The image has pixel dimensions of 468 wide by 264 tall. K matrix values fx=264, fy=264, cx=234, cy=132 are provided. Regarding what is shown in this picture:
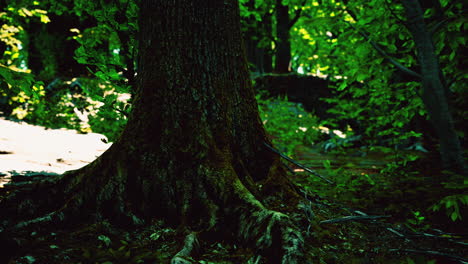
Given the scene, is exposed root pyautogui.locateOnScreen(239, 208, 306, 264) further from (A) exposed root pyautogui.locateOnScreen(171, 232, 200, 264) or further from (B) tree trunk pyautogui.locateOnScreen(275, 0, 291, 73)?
(B) tree trunk pyautogui.locateOnScreen(275, 0, 291, 73)

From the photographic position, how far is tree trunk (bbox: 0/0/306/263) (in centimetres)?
256

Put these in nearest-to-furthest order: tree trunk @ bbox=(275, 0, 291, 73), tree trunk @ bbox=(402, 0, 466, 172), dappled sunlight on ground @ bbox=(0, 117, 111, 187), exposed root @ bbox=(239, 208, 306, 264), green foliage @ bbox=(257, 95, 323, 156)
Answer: exposed root @ bbox=(239, 208, 306, 264)
tree trunk @ bbox=(402, 0, 466, 172)
dappled sunlight on ground @ bbox=(0, 117, 111, 187)
green foliage @ bbox=(257, 95, 323, 156)
tree trunk @ bbox=(275, 0, 291, 73)

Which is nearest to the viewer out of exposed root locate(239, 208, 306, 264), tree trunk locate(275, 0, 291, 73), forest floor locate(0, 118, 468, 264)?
exposed root locate(239, 208, 306, 264)

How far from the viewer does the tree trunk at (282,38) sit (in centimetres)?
1597

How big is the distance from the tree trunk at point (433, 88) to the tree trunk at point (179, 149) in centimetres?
223

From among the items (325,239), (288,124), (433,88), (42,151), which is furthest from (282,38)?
(325,239)

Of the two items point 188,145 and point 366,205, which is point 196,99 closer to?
point 188,145

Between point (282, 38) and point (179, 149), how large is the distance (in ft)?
49.6

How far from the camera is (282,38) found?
16.1 metres

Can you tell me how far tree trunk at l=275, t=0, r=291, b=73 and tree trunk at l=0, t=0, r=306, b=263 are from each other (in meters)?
14.0

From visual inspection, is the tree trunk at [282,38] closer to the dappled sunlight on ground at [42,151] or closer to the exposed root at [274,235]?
the dappled sunlight on ground at [42,151]

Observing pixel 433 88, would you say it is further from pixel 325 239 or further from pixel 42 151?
pixel 42 151

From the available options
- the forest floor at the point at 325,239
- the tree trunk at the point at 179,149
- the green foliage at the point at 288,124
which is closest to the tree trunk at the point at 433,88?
the forest floor at the point at 325,239

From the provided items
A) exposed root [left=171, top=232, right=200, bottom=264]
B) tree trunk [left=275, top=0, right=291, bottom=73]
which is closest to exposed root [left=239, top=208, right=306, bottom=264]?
exposed root [left=171, top=232, right=200, bottom=264]
